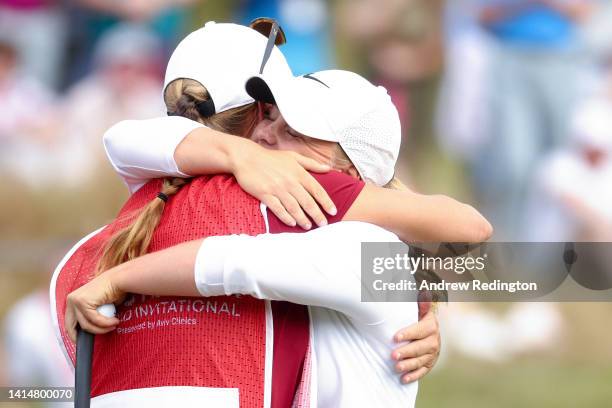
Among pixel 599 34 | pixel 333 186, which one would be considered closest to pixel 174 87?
pixel 333 186

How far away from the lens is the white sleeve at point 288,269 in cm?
179

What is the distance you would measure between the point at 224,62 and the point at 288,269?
66 cm

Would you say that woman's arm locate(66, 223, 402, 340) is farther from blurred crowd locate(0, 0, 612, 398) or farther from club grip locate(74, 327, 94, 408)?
blurred crowd locate(0, 0, 612, 398)

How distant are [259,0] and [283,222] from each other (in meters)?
5.33

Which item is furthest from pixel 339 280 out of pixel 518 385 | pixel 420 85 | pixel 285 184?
pixel 420 85

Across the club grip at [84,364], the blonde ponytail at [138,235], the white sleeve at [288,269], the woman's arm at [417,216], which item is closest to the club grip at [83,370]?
the club grip at [84,364]

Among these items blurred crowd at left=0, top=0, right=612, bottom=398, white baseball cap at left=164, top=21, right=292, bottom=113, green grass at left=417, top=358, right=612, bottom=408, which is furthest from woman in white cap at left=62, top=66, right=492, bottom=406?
blurred crowd at left=0, top=0, right=612, bottom=398

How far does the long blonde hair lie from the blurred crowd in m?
4.51

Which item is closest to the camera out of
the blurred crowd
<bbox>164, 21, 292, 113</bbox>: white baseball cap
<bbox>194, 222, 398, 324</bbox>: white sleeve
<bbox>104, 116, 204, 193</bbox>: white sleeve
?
<bbox>194, 222, 398, 324</bbox>: white sleeve

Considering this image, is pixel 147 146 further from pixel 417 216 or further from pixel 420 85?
pixel 420 85

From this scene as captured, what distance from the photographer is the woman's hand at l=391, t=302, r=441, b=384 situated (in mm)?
1916

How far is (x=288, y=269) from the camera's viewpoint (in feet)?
5.87

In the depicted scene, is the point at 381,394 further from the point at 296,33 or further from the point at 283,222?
the point at 296,33

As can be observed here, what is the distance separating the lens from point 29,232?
6.79 meters
